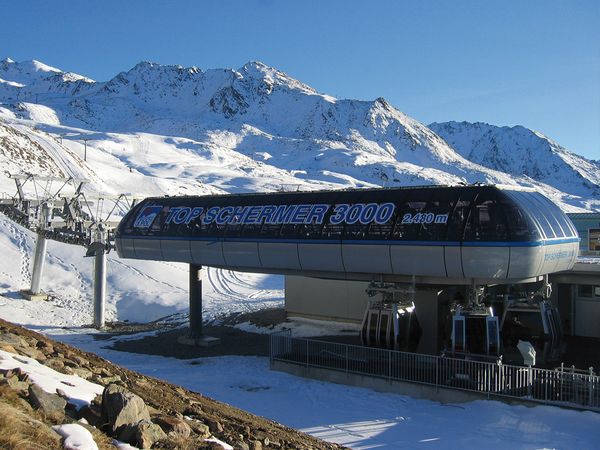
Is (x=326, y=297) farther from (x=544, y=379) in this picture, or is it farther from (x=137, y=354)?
(x=544, y=379)

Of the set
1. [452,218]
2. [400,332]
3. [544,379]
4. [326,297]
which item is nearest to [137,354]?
[326,297]

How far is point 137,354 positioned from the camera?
27703 mm

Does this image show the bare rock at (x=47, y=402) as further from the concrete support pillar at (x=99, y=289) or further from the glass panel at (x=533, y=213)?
the concrete support pillar at (x=99, y=289)

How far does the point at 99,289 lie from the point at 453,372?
79.9 feet

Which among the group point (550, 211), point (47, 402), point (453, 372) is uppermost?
point (550, 211)

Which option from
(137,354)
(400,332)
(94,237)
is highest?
(94,237)

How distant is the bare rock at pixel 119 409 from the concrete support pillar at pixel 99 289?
1142 inches

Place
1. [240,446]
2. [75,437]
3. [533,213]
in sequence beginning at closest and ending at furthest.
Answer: [75,437] → [240,446] → [533,213]

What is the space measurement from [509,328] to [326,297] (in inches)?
411

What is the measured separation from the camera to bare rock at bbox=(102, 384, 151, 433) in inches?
340

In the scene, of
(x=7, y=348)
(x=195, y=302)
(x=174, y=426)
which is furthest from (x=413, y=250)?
(x=7, y=348)

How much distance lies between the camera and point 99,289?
37.0 metres

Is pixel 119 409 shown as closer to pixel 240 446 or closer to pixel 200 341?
pixel 240 446

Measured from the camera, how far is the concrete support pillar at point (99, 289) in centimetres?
3662
